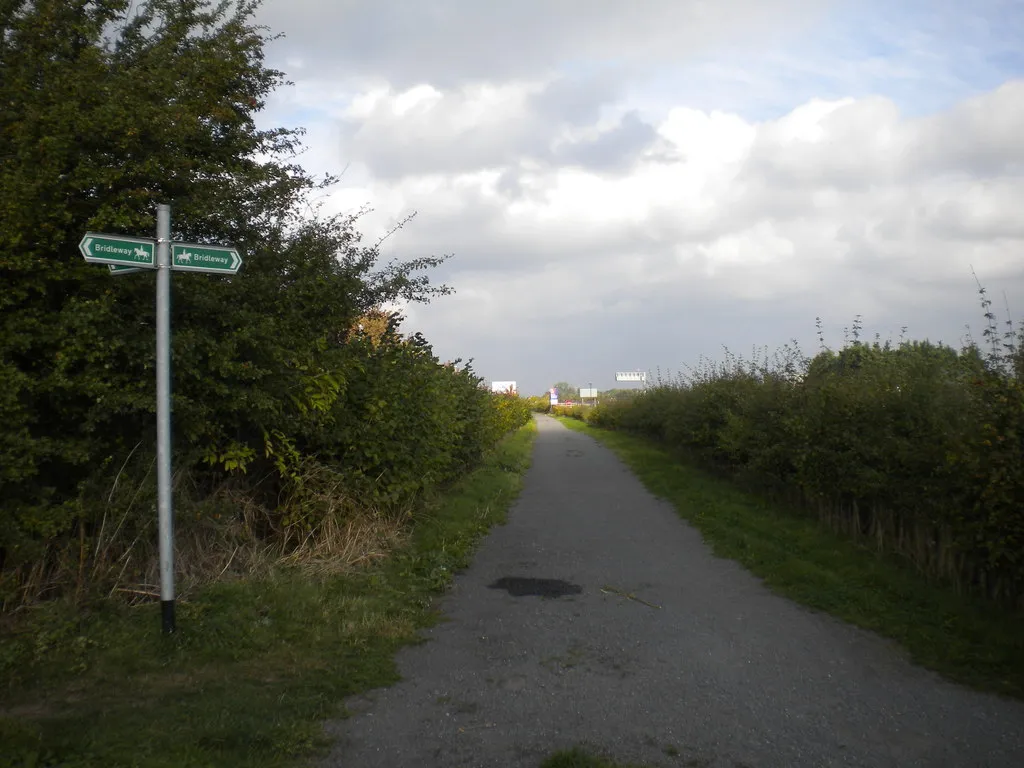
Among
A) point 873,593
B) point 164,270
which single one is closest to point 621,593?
point 873,593

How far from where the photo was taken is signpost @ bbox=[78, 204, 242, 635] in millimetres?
6027

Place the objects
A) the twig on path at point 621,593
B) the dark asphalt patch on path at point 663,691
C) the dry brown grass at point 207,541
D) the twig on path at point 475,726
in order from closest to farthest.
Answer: the dark asphalt patch on path at point 663,691 < the twig on path at point 475,726 < the dry brown grass at point 207,541 < the twig on path at point 621,593

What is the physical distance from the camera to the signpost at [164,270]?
603 cm

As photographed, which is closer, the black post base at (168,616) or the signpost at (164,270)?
the signpost at (164,270)

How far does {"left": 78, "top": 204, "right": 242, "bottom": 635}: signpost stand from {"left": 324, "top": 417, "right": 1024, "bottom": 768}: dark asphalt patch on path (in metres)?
1.83

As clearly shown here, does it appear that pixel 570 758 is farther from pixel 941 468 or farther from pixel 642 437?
pixel 642 437

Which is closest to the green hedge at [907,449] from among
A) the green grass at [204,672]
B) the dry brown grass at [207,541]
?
the green grass at [204,672]

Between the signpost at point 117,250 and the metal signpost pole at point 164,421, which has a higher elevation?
the signpost at point 117,250

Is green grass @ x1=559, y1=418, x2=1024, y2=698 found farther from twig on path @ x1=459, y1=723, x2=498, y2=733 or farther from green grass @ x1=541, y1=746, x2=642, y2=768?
twig on path @ x1=459, y1=723, x2=498, y2=733

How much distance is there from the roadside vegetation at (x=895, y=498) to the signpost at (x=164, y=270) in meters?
5.94

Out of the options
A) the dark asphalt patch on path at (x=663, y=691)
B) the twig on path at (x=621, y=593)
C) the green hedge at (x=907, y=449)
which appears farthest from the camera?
the twig on path at (x=621, y=593)

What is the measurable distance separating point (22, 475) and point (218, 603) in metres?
1.82

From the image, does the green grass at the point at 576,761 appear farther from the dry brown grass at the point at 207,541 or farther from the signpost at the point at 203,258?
the signpost at the point at 203,258

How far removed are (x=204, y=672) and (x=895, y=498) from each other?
29.4ft
